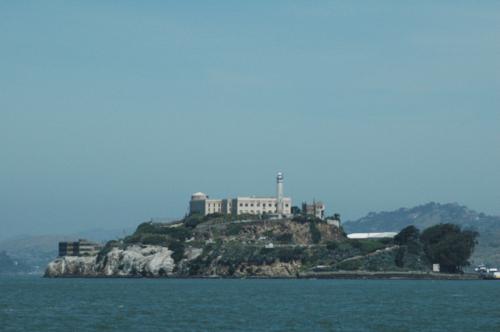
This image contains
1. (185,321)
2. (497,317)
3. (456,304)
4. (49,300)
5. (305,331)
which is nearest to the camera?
(305,331)

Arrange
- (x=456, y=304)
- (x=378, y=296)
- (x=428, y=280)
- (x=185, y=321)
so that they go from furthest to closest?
(x=428, y=280), (x=378, y=296), (x=456, y=304), (x=185, y=321)

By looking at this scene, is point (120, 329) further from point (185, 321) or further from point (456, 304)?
point (456, 304)

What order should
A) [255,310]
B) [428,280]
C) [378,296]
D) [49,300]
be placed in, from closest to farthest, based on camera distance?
[255,310]
[49,300]
[378,296]
[428,280]

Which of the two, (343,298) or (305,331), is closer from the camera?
(305,331)

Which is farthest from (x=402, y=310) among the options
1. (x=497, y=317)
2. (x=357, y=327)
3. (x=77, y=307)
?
(x=77, y=307)

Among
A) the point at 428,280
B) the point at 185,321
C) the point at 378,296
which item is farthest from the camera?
the point at 428,280

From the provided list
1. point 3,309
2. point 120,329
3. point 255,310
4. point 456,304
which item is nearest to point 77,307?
point 3,309

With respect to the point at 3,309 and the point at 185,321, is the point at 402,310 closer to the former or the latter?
the point at 185,321

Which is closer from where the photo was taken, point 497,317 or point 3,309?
point 497,317
